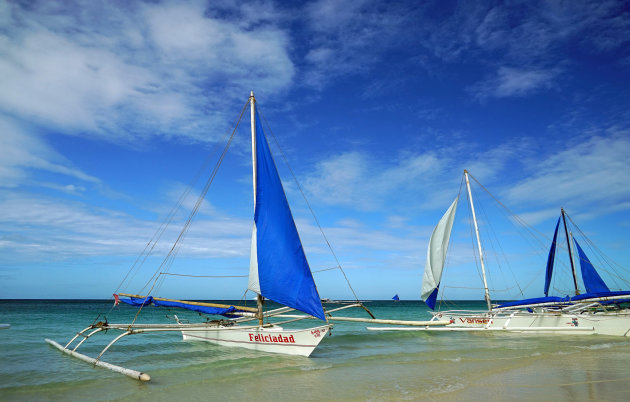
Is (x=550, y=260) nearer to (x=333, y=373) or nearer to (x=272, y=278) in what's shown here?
(x=333, y=373)

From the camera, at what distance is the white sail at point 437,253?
28.0 metres

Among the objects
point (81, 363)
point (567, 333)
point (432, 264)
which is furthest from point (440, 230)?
point (81, 363)

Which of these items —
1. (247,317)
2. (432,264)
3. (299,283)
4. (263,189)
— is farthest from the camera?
(432,264)

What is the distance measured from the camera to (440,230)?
95.5 ft

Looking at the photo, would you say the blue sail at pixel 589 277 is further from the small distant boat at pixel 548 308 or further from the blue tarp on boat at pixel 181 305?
the blue tarp on boat at pixel 181 305

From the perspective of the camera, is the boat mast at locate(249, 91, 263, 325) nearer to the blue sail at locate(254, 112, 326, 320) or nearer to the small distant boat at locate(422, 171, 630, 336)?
the blue sail at locate(254, 112, 326, 320)

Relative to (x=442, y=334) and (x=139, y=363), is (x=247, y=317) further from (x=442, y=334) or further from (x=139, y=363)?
(x=442, y=334)

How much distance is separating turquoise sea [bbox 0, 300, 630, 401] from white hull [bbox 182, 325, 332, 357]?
0.31m

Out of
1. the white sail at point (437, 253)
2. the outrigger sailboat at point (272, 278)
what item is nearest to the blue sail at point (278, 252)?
the outrigger sailboat at point (272, 278)

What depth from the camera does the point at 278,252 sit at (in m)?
14.0

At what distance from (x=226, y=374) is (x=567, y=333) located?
72.0 feet

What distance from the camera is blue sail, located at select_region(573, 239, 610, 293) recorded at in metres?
31.4

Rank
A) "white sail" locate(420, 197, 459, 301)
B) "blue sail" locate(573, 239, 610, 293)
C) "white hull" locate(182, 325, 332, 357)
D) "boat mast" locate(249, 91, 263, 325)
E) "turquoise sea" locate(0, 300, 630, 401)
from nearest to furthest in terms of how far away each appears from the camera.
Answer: "turquoise sea" locate(0, 300, 630, 401) < "white hull" locate(182, 325, 332, 357) < "boat mast" locate(249, 91, 263, 325) < "white sail" locate(420, 197, 459, 301) < "blue sail" locate(573, 239, 610, 293)

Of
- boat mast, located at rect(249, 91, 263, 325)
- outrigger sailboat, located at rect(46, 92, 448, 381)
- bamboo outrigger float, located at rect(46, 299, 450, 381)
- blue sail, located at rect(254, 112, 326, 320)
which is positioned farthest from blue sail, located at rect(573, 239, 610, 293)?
boat mast, located at rect(249, 91, 263, 325)
